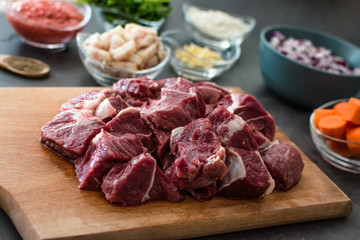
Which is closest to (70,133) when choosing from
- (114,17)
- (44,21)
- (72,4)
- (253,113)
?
(253,113)

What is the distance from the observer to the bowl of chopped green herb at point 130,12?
4.40 meters

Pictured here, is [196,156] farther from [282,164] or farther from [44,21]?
[44,21]

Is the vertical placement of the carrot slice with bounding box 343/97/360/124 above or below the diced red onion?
above

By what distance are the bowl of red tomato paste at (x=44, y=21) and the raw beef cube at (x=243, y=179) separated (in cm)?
238

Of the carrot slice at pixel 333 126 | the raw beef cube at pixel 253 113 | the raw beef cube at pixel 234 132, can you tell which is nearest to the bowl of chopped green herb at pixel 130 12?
the raw beef cube at pixel 253 113

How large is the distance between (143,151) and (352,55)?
3.23 m

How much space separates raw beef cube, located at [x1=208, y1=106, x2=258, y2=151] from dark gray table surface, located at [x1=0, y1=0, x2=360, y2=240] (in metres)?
0.59

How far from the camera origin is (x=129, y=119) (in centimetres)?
246

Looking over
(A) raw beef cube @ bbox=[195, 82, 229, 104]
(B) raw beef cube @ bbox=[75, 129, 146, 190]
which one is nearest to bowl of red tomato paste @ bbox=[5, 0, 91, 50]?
(A) raw beef cube @ bbox=[195, 82, 229, 104]

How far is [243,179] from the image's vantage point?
7.57ft

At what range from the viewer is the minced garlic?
387cm

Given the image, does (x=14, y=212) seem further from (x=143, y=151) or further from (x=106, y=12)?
(x=106, y=12)

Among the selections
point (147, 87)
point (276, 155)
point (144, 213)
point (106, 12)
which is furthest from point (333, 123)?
point (106, 12)

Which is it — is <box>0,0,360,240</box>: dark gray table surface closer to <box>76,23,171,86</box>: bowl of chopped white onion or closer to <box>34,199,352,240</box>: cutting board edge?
<box>34,199,352,240</box>: cutting board edge
